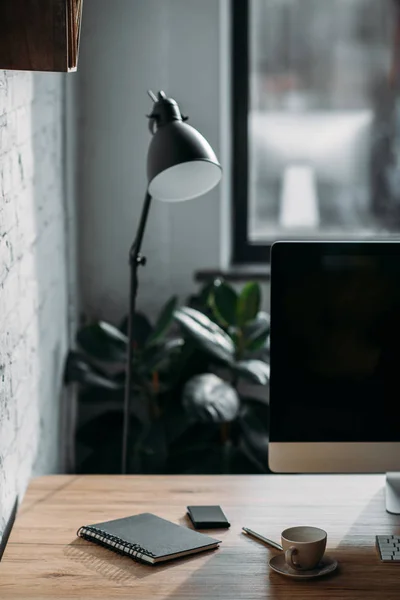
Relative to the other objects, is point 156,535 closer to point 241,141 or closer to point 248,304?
point 248,304

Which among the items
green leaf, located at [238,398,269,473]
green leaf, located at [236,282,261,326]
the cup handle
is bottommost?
green leaf, located at [238,398,269,473]

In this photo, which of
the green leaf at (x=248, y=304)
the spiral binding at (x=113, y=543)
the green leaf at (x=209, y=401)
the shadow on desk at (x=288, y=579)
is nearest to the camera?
the shadow on desk at (x=288, y=579)

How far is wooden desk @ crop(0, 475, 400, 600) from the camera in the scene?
1.49m

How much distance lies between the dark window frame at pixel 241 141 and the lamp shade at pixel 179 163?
45.6 inches

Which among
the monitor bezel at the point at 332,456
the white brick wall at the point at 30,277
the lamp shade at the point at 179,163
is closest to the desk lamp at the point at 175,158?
the lamp shade at the point at 179,163

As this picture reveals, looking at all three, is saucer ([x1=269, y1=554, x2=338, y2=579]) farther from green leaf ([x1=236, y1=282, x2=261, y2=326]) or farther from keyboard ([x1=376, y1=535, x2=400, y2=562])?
green leaf ([x1=236, y1=282, x2=261, y2=326])

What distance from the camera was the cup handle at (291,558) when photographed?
152 cm

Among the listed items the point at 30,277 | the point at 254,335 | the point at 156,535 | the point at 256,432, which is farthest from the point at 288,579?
the point at 254,335

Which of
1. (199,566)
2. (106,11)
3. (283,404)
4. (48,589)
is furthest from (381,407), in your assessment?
(106,11)

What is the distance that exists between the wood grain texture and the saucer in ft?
2.75

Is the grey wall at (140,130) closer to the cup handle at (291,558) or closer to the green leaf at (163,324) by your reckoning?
the green leaf at (163,324)

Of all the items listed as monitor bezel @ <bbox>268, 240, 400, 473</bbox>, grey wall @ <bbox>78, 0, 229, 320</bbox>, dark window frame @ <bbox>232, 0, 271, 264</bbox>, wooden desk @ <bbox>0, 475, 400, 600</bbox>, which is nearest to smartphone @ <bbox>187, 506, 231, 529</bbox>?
wooden desk @ <bbox>0, 475, 400, 600</bbox>

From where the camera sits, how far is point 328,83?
10.2ft

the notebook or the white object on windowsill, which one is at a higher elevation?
the white object on windowsill
